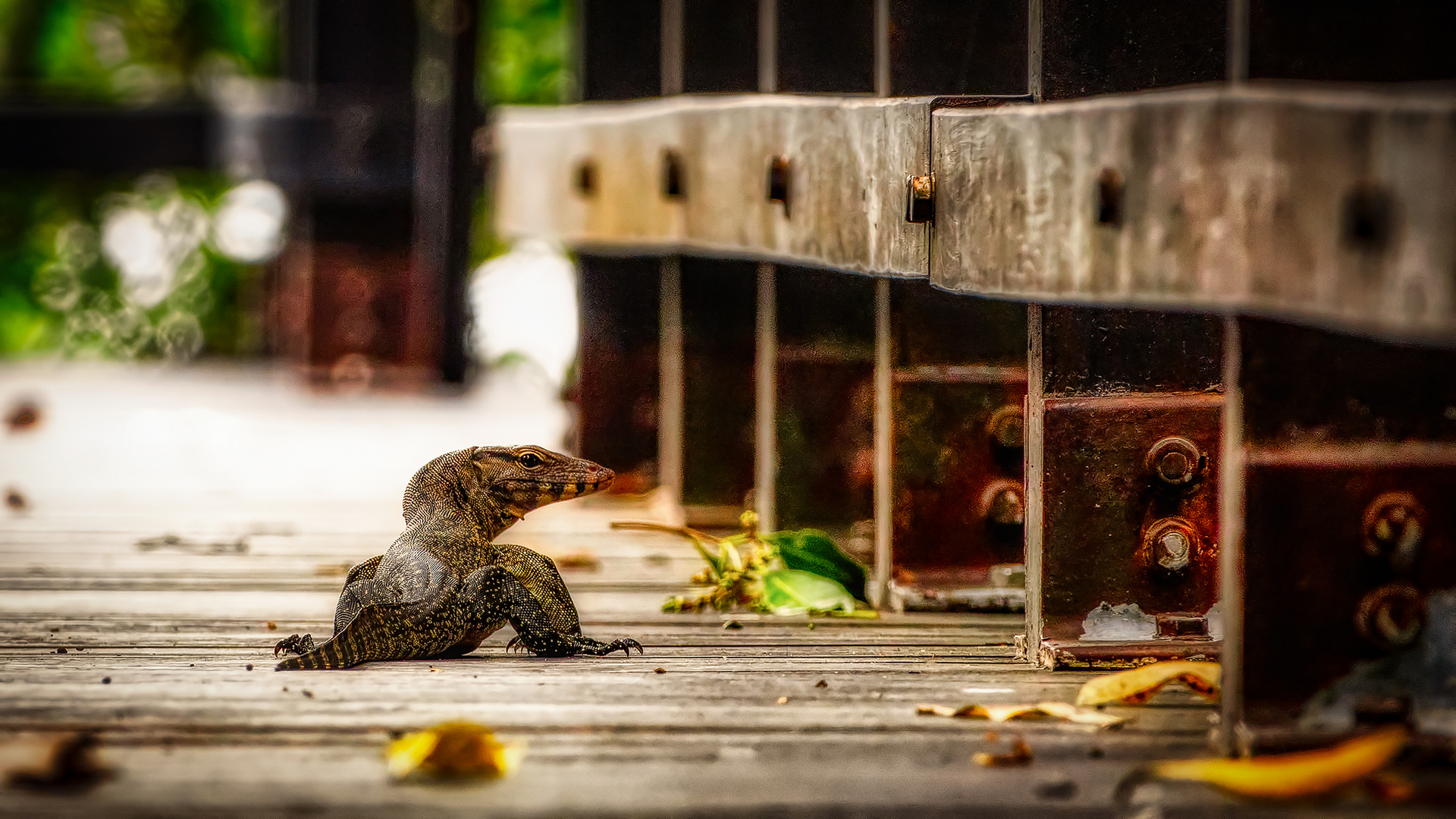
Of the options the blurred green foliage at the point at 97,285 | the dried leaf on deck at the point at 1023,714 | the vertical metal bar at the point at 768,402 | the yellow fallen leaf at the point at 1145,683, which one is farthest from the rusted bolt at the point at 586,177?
the blurred green foliage at the point at 97,285

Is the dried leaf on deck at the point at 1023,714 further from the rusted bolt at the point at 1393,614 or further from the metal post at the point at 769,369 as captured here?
the metal post at the point at 769,369

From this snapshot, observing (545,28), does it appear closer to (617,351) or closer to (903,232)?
(617,351)

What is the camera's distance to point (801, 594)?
214 inches

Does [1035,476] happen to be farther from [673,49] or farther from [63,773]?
[673,49]

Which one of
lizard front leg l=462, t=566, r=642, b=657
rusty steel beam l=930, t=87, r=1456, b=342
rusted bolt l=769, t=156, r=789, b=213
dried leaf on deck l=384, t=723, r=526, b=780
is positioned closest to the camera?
rusty steel beam l=930, t=87, r=1456, b=342

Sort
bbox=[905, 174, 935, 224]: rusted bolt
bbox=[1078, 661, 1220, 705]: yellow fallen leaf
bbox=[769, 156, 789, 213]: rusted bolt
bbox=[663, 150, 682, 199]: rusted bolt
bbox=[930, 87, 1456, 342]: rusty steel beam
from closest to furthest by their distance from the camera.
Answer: bbox=[930, 87, 1456, 342]: rusty steel beam < bbox=[1078, 661, 1220, 705]: yellow fallen leaf < bbox=[905, 174, 935, 224]: rusted bolt < bbox=[769, 156, 789, 213]: rusted bolt < bbox=[663, 150, 682, 199]: rusted bolt

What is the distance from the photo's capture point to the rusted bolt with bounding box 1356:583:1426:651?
143 inches

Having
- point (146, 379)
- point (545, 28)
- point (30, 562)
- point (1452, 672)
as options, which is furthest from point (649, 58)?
point (545, 28)

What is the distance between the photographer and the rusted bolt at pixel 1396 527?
12.0 feet

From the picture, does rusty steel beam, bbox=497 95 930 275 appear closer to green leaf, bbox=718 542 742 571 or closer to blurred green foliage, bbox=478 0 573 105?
green leaf, bbox=718 542 742 571

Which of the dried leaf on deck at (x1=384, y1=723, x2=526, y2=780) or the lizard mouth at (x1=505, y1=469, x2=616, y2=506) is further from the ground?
the lizard mouth at (x1=505, y1=469, x2=616, y2=506)

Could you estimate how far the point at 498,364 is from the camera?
1377 centimetres

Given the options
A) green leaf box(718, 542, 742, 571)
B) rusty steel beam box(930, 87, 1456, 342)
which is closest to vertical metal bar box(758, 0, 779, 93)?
green leaf box(718, 542, 742, 571)

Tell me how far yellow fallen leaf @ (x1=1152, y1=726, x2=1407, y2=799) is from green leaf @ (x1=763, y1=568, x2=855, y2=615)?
200cm
